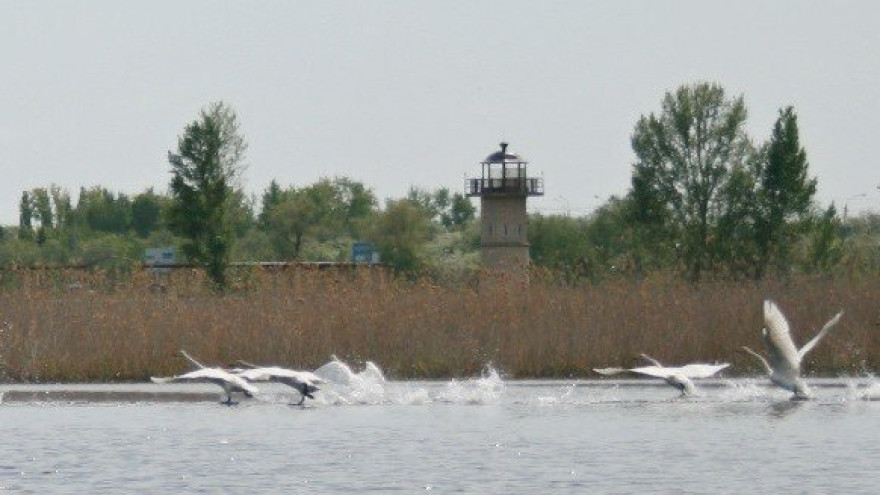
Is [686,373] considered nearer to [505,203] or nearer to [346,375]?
[346,375]

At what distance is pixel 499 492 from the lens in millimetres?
21422

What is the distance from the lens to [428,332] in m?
36.2

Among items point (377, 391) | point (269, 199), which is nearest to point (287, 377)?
point (377, 391)

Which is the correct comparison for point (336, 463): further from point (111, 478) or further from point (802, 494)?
point (802, 494)

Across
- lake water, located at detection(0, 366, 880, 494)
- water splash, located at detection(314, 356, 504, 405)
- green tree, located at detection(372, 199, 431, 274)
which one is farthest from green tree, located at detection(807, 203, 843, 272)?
water splash, located at detection(314, 356, 504, 405)

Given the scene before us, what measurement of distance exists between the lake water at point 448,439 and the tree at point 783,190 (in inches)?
2188

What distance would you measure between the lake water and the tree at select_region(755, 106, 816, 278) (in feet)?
182

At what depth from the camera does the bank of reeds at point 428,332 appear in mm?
35906

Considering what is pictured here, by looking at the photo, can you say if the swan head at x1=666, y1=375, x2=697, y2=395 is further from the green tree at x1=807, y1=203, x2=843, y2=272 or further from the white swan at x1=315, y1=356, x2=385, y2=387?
the green tree at x1=807, y1=203, x2=843, y2=272

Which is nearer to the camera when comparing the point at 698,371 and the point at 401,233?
the point at 698,371

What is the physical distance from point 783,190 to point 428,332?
A: 56.2m

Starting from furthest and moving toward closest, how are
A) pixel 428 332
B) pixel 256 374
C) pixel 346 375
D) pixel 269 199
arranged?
pixel 269 199 < pixel 428 332 < pixel 346 375 < pixel 256 374

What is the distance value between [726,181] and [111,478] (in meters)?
75.8

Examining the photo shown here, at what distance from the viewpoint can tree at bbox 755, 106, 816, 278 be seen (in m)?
90.1
